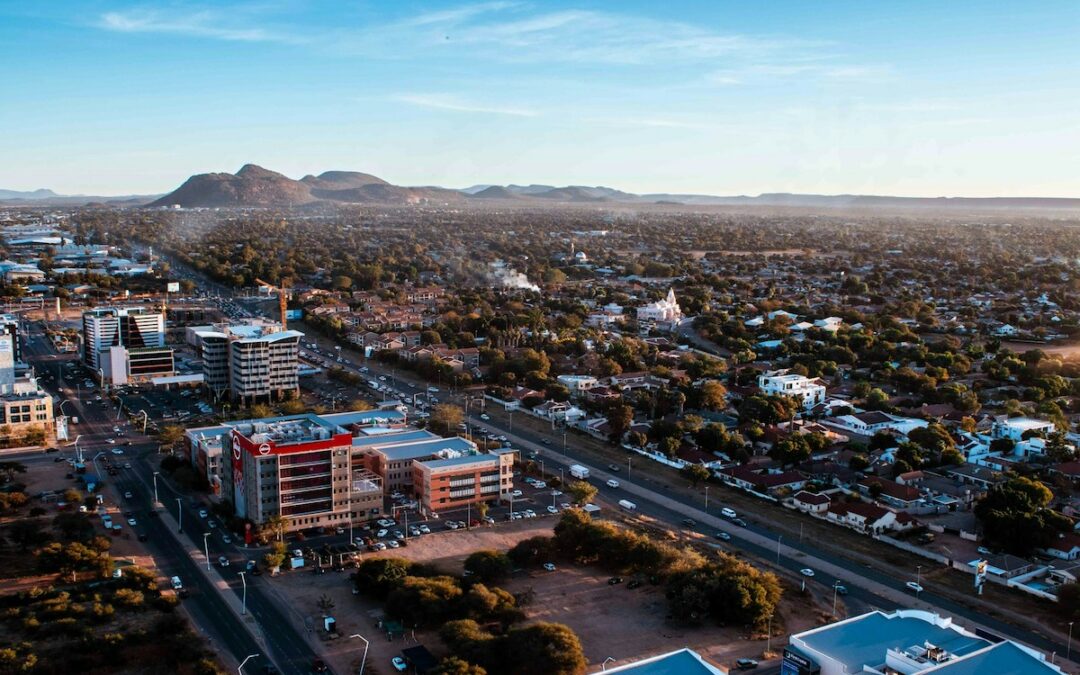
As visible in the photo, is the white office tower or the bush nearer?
the bush

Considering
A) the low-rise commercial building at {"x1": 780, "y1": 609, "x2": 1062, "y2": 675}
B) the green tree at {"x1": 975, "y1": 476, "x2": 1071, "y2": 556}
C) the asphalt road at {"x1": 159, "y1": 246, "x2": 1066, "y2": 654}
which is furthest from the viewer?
the green tree at {"x1": 975, "y1": 476, "x2": 1071, "y2": 556}

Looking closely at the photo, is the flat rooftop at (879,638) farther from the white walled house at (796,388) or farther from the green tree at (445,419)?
the white walled house at (796,388)

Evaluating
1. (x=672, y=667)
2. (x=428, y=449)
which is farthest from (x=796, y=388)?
(x=672, y=667)

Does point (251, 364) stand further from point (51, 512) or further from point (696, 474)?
point (696, 474)

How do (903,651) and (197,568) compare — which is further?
(197,568)

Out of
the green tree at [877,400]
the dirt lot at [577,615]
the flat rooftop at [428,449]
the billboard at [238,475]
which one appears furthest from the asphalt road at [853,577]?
the green tree at [877,400]

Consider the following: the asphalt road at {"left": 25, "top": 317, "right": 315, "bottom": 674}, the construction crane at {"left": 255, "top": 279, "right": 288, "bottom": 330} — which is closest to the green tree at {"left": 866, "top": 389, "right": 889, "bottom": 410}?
the asphalt road at {"left": 25, "top": 317, "right": 315, "bottom": 674}

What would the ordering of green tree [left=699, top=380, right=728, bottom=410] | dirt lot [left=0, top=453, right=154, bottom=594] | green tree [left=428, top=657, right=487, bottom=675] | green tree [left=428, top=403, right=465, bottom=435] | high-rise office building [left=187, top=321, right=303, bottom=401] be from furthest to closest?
high-rise office building [left=187, top=321, right=303, bottom=401] → green tree [left=699, top=380, right=728, bottom=410] → green tree [left=428, top=403, right=465, bottom=435] → dirt lot [left=0, top=453, right=154, bottom=594] → green tree [left=428, top=657, right=487, bottom=675]

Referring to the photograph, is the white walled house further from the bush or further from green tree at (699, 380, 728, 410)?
the bush
